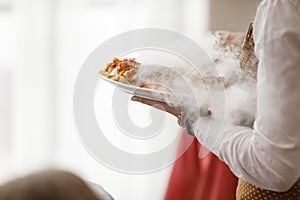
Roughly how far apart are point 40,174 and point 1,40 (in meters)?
1.53

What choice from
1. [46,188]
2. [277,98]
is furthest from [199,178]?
[46,188]

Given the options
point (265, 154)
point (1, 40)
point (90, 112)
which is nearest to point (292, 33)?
point (265, 154)

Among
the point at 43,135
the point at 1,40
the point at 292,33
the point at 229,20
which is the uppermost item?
the point at 292,33

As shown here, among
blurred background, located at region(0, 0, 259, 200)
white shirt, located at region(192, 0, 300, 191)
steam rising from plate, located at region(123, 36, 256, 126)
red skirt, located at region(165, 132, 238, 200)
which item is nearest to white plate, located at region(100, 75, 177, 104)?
steam rising from plate, located at region(123, 36, 256, 126)

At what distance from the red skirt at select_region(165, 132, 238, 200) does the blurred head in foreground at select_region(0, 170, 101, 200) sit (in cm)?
108

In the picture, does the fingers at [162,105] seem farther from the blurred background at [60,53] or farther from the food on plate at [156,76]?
the blurred background at [60,53]

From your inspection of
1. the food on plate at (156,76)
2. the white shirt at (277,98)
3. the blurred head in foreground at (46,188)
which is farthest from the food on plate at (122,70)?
the blurred head in foreground at (46,188)

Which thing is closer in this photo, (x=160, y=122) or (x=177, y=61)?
(x=177, y=61)

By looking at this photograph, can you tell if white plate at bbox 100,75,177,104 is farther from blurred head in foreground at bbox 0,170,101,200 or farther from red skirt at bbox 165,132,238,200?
red skirt at bbox 165,132,238,200

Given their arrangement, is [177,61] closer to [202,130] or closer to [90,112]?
[202,130]

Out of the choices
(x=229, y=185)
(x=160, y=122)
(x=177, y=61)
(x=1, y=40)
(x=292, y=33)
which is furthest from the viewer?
(x=1, y=40)

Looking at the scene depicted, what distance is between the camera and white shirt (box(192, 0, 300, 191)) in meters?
0.85

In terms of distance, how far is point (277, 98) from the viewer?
0.86 metres

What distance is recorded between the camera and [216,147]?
0.97 m
